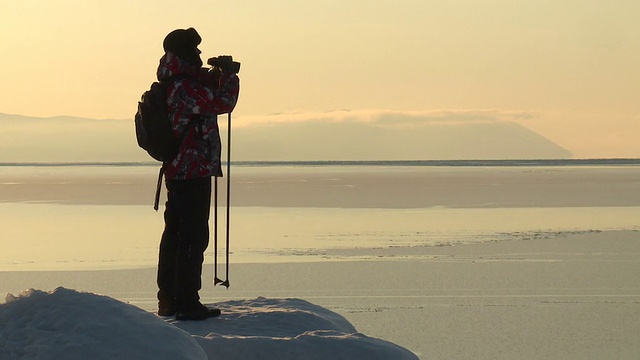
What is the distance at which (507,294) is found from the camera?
408 inches

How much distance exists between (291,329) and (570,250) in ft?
29.5

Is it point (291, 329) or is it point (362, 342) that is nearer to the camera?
point (362, 342)

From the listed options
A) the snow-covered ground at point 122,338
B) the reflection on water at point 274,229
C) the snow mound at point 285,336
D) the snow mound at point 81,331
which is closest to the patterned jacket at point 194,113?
the snow mound at point 285,336

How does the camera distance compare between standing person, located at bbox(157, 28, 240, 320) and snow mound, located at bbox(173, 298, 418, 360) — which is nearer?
snow mound, located at bbox(173, 298, 418, 360)

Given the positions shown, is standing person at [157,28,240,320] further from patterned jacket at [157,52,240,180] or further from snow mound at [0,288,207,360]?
snow mound at [0,288,207,360]

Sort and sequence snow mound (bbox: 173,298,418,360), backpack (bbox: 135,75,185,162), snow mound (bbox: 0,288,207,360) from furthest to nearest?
backpack (bbox: 135,75,185,162) → snow mound (bbox: 173,298,418,360) → snow mound (bbox: 0,288,207,360)

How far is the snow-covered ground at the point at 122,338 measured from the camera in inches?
170

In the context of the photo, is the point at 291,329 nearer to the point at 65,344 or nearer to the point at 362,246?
the point at 65,344

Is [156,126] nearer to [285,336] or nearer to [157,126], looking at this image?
[157,126]

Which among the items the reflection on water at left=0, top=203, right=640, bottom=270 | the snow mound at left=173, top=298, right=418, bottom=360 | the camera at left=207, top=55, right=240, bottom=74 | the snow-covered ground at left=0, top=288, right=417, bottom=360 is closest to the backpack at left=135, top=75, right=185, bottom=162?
the camera at left=207, top=55, right=240, bottom=74

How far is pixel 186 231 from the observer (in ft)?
21.0

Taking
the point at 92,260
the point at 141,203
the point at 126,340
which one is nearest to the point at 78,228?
the point at 92,260

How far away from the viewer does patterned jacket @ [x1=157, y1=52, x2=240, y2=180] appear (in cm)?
630

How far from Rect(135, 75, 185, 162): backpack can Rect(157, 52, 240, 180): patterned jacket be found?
1.5 inches
